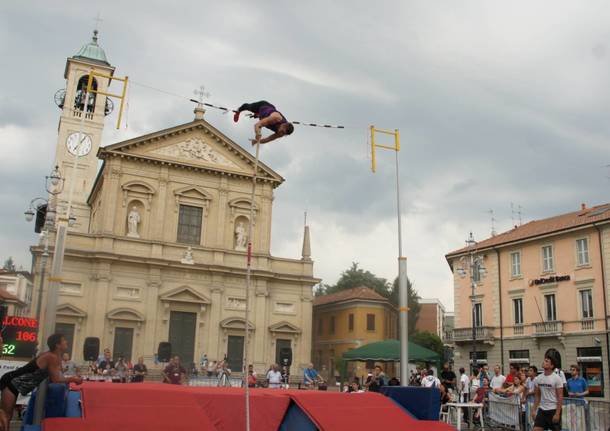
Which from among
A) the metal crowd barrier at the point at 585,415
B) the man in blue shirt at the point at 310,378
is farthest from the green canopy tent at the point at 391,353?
the metal crowd barrier at the point at 585,415

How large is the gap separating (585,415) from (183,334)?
85.0 feet

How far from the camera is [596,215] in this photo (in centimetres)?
3391

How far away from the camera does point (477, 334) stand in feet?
125

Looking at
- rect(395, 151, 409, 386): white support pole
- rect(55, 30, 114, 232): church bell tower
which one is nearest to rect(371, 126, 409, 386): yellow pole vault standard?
rect(395, 151, 409, 386): white support pole

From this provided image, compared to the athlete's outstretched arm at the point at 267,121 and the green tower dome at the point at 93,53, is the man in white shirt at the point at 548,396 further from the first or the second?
the green tower dome at the point at 93,53

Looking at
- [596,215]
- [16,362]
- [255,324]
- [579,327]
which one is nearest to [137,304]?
[255,324]

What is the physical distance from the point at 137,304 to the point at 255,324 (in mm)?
7126

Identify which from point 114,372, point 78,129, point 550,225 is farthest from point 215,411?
point 78,129

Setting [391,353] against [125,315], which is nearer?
[391,353]

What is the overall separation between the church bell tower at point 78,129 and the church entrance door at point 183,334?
46.0 ft

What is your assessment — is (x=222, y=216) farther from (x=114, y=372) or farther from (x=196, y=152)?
(x=114, y=372)

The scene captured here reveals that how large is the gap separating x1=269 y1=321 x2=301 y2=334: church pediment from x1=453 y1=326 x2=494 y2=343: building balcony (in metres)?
11.3

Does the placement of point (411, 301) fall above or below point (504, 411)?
above

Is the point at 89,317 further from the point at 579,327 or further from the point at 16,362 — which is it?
the point at 579,327
